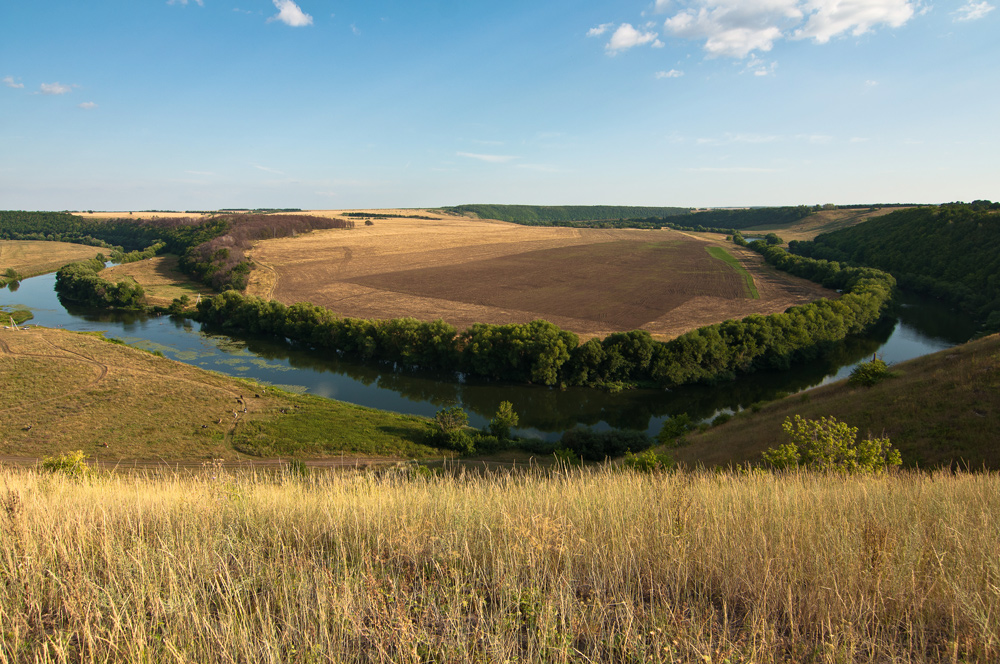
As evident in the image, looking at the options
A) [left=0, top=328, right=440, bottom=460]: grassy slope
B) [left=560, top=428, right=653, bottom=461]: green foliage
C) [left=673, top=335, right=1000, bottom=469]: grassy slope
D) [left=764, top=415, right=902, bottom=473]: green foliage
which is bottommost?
[left=560, top=428, right=653, bottom=461]: green foliage

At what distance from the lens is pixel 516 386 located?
4462 centimetres

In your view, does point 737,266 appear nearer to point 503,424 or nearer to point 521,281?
point 521,281

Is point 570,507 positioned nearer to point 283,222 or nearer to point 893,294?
point 893,294

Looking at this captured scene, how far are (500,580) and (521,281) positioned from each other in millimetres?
82110

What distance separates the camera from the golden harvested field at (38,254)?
341 feet

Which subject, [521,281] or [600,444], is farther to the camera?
[521,281]

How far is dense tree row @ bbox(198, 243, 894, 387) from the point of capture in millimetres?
44594

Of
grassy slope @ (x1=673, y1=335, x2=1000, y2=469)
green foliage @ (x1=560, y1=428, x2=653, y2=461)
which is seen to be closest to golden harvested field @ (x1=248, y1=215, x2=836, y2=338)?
green foliage @ (x1=560, y1=428, x2=653, y2=461)

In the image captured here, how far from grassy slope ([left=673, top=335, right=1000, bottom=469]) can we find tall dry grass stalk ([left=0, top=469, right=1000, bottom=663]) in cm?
1472

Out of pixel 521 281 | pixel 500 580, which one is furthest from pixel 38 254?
pixel 500 580

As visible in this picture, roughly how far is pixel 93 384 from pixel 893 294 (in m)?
99.3

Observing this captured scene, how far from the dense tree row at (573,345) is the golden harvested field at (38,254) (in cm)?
8584

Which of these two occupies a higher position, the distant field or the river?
the distant field

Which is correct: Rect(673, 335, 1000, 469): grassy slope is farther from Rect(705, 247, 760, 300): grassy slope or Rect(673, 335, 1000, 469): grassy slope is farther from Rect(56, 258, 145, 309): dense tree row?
Rect(56, 258, 145, 309): dense tree row
